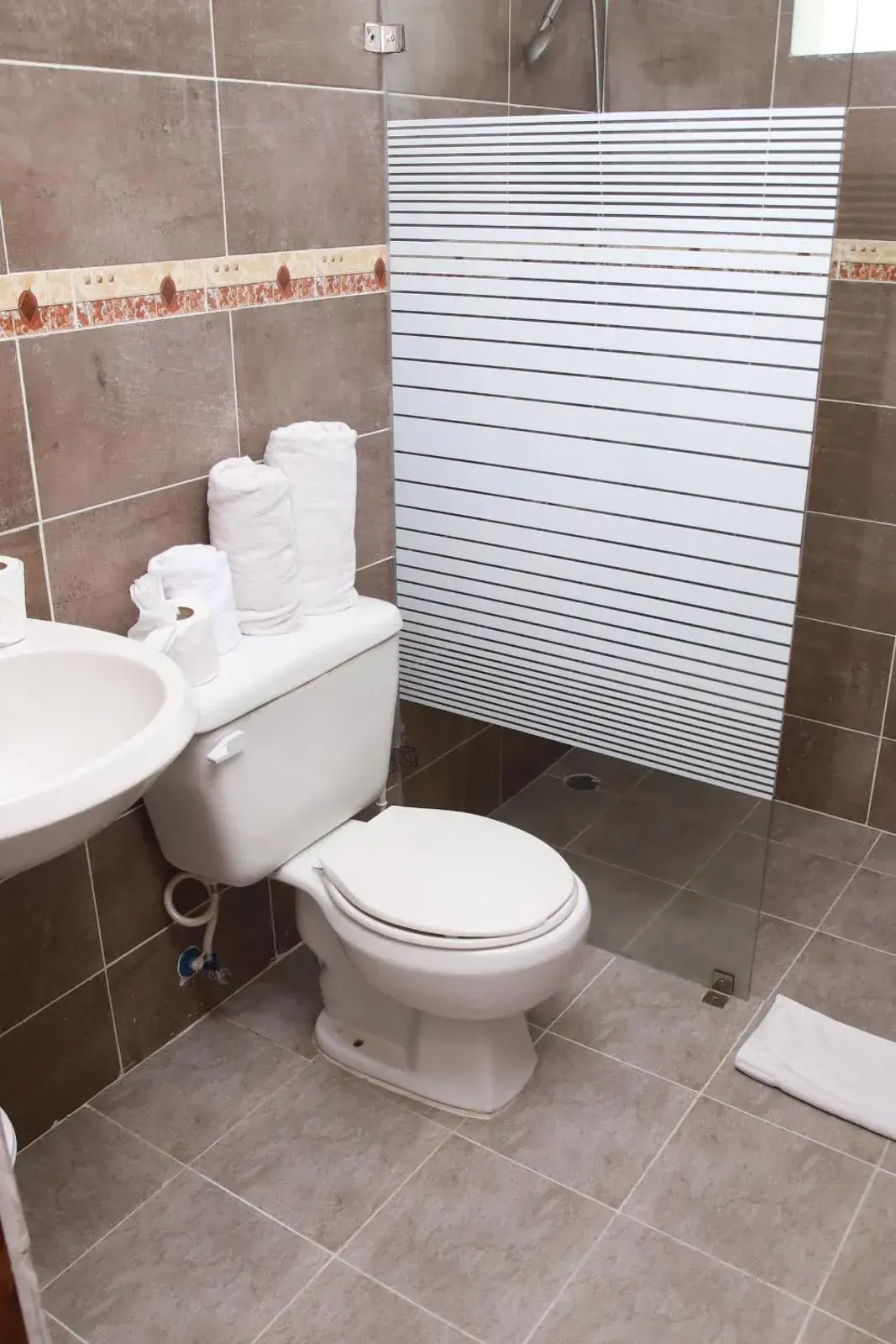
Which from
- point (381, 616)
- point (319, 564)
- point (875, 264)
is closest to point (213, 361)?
point (319, 564)

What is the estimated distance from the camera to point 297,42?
1925 millimetres

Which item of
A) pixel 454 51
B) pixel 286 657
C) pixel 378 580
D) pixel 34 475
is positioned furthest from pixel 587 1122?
pixel 454 51

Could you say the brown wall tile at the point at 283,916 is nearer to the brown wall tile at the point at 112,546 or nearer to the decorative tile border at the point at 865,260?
the brown wall tile at the point at 112,546

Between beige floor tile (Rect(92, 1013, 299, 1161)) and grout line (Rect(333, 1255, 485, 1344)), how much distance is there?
1.15ft

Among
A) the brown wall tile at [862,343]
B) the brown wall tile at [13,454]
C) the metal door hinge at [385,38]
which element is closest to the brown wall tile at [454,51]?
the metal door hinge at [385,38]

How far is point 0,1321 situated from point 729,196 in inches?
67.1

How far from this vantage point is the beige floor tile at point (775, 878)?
2.20m

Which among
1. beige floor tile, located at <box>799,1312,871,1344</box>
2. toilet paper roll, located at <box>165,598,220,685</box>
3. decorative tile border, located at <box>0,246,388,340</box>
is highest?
decorative tile border, located at <box>0,246,388,340</box>

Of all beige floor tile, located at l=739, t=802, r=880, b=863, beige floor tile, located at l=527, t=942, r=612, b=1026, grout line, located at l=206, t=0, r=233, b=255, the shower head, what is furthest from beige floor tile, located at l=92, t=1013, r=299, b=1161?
the shower head

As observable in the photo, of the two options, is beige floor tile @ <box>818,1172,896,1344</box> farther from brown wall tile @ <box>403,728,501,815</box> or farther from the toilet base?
brown wall tile @ <box>403,728,501,815</box>

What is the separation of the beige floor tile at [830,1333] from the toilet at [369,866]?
0.58m

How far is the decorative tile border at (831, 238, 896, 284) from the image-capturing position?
241 centimetres

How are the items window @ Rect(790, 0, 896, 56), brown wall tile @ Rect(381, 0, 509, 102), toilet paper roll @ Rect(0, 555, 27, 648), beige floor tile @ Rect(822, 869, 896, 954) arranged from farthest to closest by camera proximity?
1. beige floor tile @ Rect(822, 869, 896, 954)
2. brown wall tile @ Rect(381, 0, 509, 102)
3. window @ Rect(790, 0, 896, 56)
4. toilet paper roll @ Rect(0, 555, 27, 648)

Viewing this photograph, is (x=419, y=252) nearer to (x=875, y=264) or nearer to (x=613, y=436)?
(x=613, y=436)
